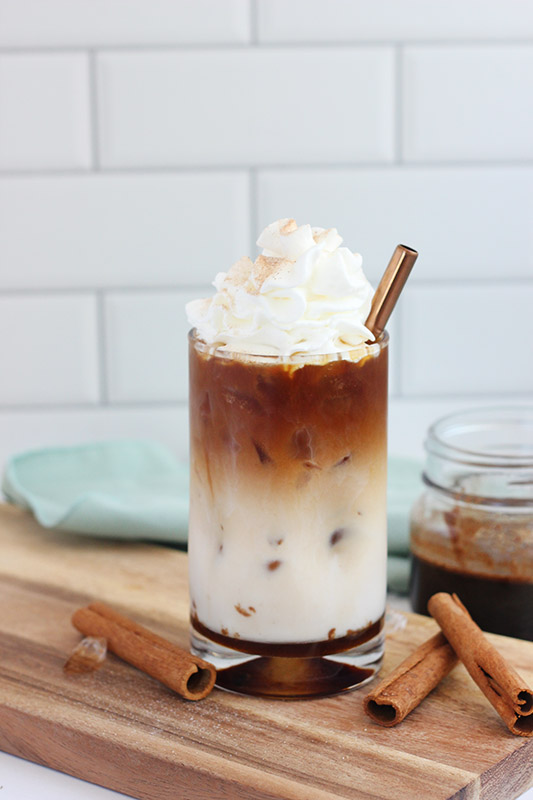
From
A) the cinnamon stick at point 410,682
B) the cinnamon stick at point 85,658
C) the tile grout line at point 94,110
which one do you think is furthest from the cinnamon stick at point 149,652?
the tile grout line at point 94,110

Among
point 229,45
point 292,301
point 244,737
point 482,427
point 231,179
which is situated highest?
point 229,45

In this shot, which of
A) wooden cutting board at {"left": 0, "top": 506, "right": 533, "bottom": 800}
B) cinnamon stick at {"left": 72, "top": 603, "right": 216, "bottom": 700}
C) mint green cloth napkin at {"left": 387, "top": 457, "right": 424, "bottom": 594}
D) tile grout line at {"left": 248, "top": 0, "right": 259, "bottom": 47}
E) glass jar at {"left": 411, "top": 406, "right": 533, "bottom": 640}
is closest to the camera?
wooden cutting board at {"left": 0, "top": 506, "right": 533, "bottom": 800}

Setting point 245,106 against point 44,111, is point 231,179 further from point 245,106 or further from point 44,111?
point 44,111

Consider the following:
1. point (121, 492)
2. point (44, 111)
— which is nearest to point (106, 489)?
point (121, 492)

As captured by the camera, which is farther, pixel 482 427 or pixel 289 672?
pixel 482 427

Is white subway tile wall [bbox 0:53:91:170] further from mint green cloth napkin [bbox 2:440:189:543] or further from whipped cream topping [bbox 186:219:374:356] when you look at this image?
whipped cream topping [bbox 186:219:374:356]

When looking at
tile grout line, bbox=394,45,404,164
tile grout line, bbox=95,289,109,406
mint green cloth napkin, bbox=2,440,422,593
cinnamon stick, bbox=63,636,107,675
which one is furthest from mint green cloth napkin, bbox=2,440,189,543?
tile grout line, bbox=394,45,404,164

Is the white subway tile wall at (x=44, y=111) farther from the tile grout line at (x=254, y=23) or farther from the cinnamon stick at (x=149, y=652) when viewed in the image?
the cinnamon stick at (x=149, y=652)
